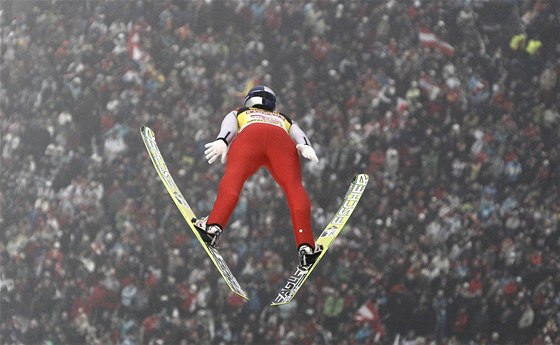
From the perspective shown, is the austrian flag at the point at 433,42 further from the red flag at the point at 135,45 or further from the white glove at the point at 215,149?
the white glove at the point at 215,149

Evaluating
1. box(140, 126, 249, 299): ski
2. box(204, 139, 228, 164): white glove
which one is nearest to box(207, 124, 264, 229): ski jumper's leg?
box(204, 139, 228, 164): white glove

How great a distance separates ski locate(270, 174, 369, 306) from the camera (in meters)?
8.92

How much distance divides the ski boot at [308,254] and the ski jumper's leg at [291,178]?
0.14 feet

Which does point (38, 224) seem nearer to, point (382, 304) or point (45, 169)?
point (45, 169)

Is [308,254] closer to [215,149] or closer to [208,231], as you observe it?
[208,231]

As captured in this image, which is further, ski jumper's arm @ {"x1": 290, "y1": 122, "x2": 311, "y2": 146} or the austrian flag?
the austrian flag

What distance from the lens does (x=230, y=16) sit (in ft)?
52.6

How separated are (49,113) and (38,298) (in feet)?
9.46

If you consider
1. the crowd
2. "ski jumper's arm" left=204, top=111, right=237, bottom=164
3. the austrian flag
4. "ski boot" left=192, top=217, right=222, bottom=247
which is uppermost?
"ski jumper's arm" left=204, top=111, right=237, bottom=164

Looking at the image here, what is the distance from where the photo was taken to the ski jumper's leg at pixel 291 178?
326 inches

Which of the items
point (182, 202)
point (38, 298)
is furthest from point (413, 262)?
point (182, 202)

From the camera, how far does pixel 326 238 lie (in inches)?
356

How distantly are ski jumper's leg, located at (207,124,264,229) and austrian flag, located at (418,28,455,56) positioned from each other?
7769mm

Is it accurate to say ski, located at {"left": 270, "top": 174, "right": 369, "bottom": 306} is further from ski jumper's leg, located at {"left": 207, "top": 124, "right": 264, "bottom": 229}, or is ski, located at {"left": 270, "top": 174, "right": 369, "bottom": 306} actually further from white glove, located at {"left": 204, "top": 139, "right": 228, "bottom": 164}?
white glove, located at {"left": 204, "top": 139, "right": 228, "bottom": 164}
